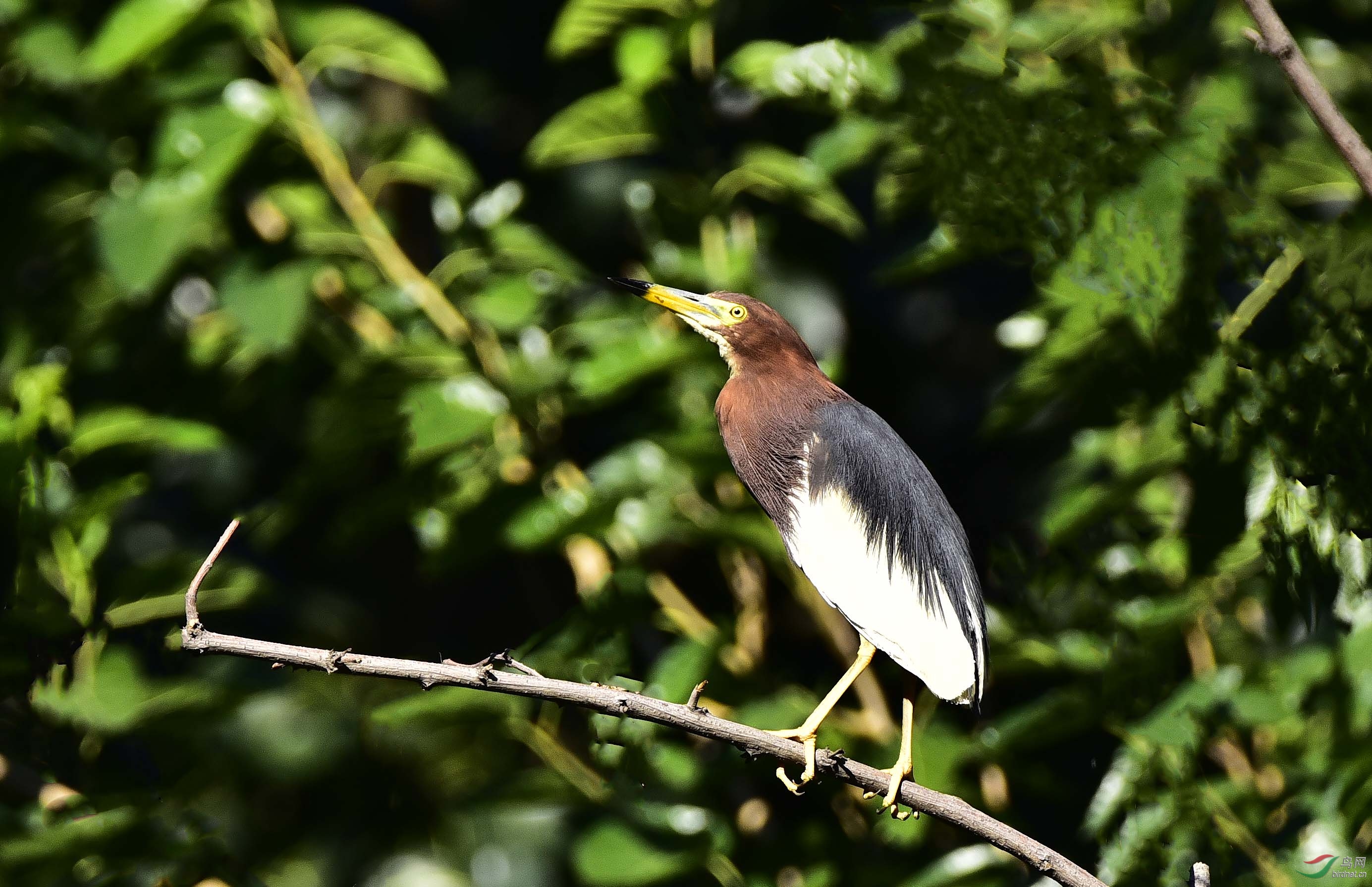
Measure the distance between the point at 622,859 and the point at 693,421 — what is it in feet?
2.17

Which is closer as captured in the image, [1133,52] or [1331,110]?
[1331,110]

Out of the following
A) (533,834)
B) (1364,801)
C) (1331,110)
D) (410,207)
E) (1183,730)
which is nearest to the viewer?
(1331,110)

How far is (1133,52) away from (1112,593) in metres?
0.90

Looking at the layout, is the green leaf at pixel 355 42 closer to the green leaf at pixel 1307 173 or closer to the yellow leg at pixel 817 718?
the yellow leg at pixel 817 718

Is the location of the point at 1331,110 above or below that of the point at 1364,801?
above

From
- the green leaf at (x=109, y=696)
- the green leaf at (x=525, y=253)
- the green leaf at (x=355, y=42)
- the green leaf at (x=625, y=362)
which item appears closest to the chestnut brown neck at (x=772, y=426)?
the green leaf at (x=625, y=362)

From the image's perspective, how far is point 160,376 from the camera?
2.19 meters

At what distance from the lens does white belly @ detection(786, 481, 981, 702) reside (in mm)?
1325

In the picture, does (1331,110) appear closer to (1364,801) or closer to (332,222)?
(1364,801)

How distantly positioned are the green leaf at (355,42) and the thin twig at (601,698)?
1161mm

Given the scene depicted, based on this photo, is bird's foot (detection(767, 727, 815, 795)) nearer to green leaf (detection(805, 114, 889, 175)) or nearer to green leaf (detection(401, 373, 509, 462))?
green leaf (detection(401, 373, 509, 462))

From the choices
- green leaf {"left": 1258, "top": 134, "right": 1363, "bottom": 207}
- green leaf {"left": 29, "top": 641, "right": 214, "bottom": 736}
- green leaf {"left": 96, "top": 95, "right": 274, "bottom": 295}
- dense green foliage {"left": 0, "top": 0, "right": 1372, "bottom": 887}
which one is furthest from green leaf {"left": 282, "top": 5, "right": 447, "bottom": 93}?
green leaf {"left": 1258, "top": 134, "right": 1363, "bottom": 207}

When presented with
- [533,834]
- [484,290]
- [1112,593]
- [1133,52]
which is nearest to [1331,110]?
[1112,593]

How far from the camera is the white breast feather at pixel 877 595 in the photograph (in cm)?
133
